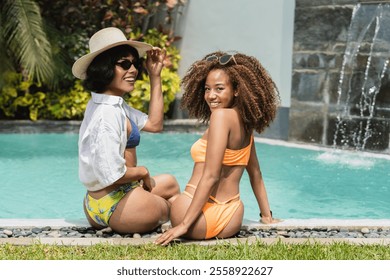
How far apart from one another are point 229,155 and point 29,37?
22.4 ft

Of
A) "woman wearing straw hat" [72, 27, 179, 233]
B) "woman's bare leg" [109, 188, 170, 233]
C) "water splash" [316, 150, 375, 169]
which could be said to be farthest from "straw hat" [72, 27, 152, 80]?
"water splash" [316, 150, 375, 169]

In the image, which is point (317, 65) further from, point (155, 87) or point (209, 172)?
point (209, 172)

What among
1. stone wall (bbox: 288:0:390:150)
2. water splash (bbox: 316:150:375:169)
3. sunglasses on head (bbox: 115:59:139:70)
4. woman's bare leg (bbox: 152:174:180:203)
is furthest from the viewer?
stone wall (bbox: 288:0:390:150)

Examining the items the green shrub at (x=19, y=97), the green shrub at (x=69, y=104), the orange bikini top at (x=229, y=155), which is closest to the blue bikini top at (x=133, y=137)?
the orange bikini top at (x=229, y=155)

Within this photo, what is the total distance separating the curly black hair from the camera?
14.2ft

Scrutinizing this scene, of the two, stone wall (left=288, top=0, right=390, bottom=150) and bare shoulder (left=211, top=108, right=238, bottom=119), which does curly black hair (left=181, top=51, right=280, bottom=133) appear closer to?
bare shoulder (left=211, top=108, right=238, bottom=119)

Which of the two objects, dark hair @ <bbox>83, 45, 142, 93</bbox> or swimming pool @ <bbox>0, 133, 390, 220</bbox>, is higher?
dark hair @ <bbox>83, 45, 142, 93</bbox>

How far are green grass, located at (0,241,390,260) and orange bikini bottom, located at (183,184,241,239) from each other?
17 cm

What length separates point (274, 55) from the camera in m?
10.3

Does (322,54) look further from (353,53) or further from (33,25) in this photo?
(33,25)

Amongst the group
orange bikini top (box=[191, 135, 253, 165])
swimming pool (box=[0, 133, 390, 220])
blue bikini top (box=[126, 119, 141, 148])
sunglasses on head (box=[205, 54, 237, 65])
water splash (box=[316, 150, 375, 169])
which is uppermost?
sunglasses on head (box=[205, 54, 237, 65])

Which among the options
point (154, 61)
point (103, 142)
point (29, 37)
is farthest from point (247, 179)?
point (29, 37)

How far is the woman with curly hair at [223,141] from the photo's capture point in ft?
13.8

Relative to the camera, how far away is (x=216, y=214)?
171 inches
